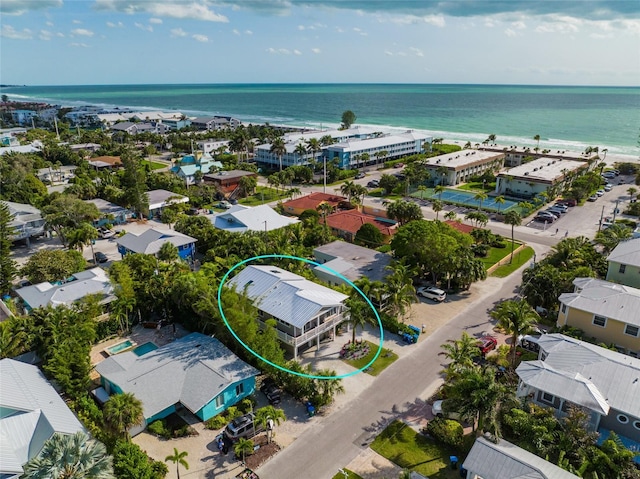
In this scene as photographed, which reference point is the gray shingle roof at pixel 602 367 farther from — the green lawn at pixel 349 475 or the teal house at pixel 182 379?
the teal house at pixel 182 379

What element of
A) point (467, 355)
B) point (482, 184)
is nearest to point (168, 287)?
point (467, 355)

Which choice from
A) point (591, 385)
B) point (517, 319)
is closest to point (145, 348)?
point (517, 319)

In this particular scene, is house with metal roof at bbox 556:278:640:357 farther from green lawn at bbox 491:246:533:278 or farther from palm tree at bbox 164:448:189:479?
palm tree at bbox 164:448:189:479

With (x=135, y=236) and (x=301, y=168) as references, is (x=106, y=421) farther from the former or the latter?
(x=301, y=168)

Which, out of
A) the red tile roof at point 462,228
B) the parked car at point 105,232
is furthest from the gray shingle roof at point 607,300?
the parked car at point 105,232

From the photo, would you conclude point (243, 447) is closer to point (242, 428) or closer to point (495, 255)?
point (242, 428)

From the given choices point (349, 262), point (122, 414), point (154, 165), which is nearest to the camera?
point (122, 414)

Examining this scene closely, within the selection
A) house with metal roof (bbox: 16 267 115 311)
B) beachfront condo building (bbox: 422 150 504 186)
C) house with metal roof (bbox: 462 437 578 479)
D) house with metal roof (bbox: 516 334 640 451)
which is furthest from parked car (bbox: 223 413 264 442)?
beachfront condo building (bbox: 422 150 504 186)
